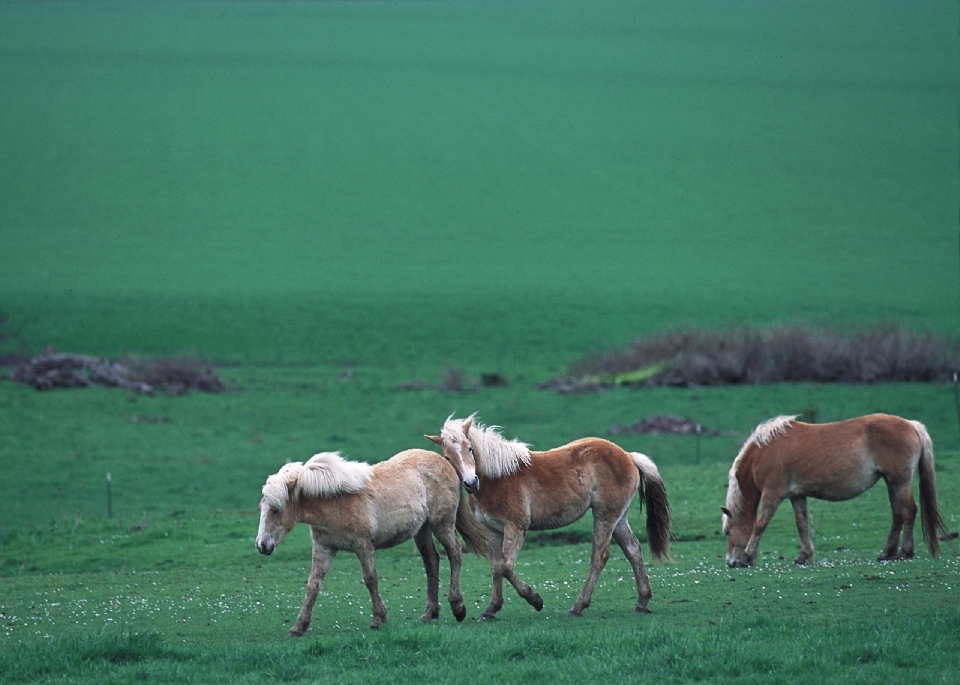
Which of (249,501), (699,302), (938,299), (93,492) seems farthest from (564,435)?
(938,299)

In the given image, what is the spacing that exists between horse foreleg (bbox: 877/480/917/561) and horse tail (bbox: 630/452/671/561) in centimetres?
332

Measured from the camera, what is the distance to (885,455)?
44.2 ft

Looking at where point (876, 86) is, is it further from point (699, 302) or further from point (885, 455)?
point (885, 455)

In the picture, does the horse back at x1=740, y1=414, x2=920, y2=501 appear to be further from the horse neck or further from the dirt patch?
the dirt patch

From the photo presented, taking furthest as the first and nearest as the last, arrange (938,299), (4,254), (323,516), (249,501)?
(4,254), (938,299), (249,501), (323,516)

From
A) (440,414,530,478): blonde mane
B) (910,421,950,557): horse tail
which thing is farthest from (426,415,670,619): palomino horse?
(910,421,950,557): horse tail

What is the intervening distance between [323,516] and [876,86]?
84.8 metres

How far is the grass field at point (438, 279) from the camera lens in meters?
10.3

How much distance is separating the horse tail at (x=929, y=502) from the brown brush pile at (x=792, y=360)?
25093mm

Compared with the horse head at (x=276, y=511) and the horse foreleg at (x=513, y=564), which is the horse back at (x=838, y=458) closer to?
the horse foreleg at (x=513, y=564)

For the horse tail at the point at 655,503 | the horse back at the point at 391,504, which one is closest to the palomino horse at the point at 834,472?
the horse tail at the point at 655,503

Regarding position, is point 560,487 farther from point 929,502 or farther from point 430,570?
point 929,502

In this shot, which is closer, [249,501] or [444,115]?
[249,501]

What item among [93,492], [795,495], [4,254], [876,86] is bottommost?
[93,492]
